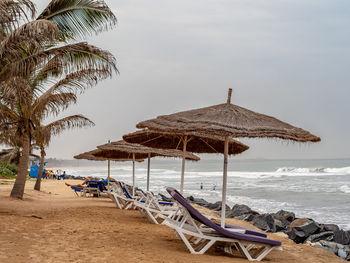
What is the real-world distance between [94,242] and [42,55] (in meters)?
4.92

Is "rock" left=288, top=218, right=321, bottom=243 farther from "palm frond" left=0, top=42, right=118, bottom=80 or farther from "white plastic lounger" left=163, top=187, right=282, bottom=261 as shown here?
"palm frond" left=0, top=42, right=118, bottom=80

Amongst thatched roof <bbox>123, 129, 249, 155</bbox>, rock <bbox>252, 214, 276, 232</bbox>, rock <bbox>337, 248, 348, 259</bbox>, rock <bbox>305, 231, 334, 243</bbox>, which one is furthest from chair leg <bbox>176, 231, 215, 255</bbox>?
rock <bbox>252, 214, 276, 232</bbox>

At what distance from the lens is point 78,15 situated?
9555 millimetres

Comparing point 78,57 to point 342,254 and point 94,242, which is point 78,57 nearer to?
point 94,242

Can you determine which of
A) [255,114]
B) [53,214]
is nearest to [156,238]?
[255,114]

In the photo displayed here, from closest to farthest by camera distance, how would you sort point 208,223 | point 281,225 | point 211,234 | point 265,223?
1. point 208,223
2. point 211,234
3. point 265,223
4. point 281,225

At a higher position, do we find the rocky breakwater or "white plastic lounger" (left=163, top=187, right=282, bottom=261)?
"white plastic lounger" (left=163, top=187, right=282, bottom=261)

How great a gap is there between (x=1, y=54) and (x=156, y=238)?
4479 millimetres

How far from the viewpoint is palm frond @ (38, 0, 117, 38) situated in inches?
368

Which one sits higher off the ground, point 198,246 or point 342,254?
point 198,246

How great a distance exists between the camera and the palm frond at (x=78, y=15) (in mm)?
9336

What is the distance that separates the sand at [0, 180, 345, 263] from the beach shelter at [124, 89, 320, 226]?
1.14 metres

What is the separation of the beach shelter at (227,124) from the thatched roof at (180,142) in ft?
8.19

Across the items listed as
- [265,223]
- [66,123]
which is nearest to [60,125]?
[66,123]
